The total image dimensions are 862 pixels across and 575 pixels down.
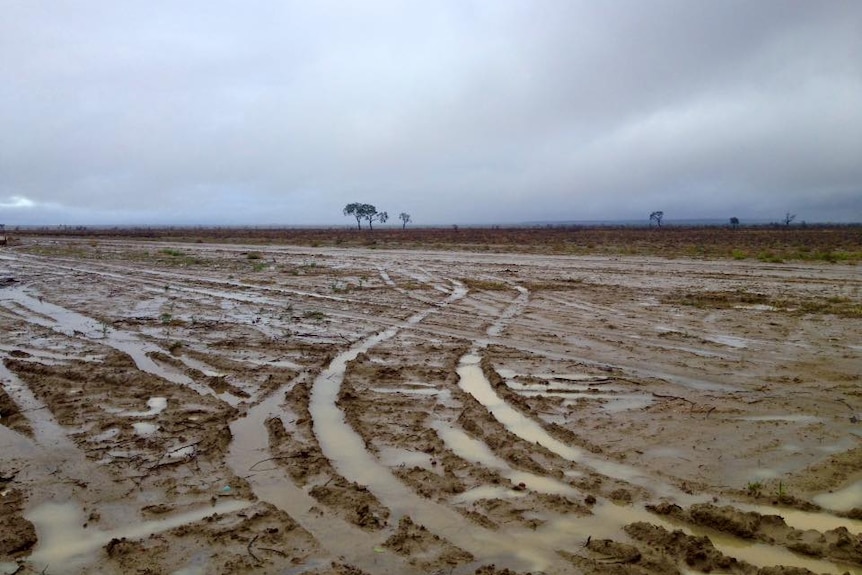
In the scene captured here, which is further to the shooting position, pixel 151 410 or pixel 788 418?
pixel 151 410

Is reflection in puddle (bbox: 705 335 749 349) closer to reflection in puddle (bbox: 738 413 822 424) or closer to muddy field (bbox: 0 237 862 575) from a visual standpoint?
muddy field (bbox: 0 237 862 575)

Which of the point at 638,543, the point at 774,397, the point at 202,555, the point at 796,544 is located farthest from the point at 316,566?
the point at 774,397

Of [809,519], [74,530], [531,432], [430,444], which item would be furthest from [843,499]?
[74,530]

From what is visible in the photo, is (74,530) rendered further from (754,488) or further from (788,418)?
(788,418)

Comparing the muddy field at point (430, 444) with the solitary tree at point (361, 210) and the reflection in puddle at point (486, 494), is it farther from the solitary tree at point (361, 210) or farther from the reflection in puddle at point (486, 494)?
the solitary tree at point (361, 210)

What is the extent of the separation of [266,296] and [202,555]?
38.7 ft

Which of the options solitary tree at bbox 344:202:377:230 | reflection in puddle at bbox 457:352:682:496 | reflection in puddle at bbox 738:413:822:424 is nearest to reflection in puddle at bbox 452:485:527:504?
reflection in puddle at bbox 457:352:682:496

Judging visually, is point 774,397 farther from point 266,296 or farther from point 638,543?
point 266,296

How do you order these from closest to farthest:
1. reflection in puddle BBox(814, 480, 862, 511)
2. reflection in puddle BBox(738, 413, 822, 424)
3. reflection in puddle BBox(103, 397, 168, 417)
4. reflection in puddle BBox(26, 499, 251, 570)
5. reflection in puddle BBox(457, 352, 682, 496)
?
reflection in puddle BBox(26, 499, 251, 570), reflection in puddle BBox(814, 480, 862, 511), reflection in puddle BBox(457, 352, 682, 496), reflection in puddle BBox(738, 413, 822, 424), reflection in puddle BBox(103, 397, 168, 417)

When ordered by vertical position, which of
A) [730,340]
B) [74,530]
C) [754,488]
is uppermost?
[730,340]

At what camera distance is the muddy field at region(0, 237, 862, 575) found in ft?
11.5

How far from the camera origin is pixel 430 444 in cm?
516

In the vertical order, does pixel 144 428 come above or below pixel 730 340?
below

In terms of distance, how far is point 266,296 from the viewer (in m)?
14.7
